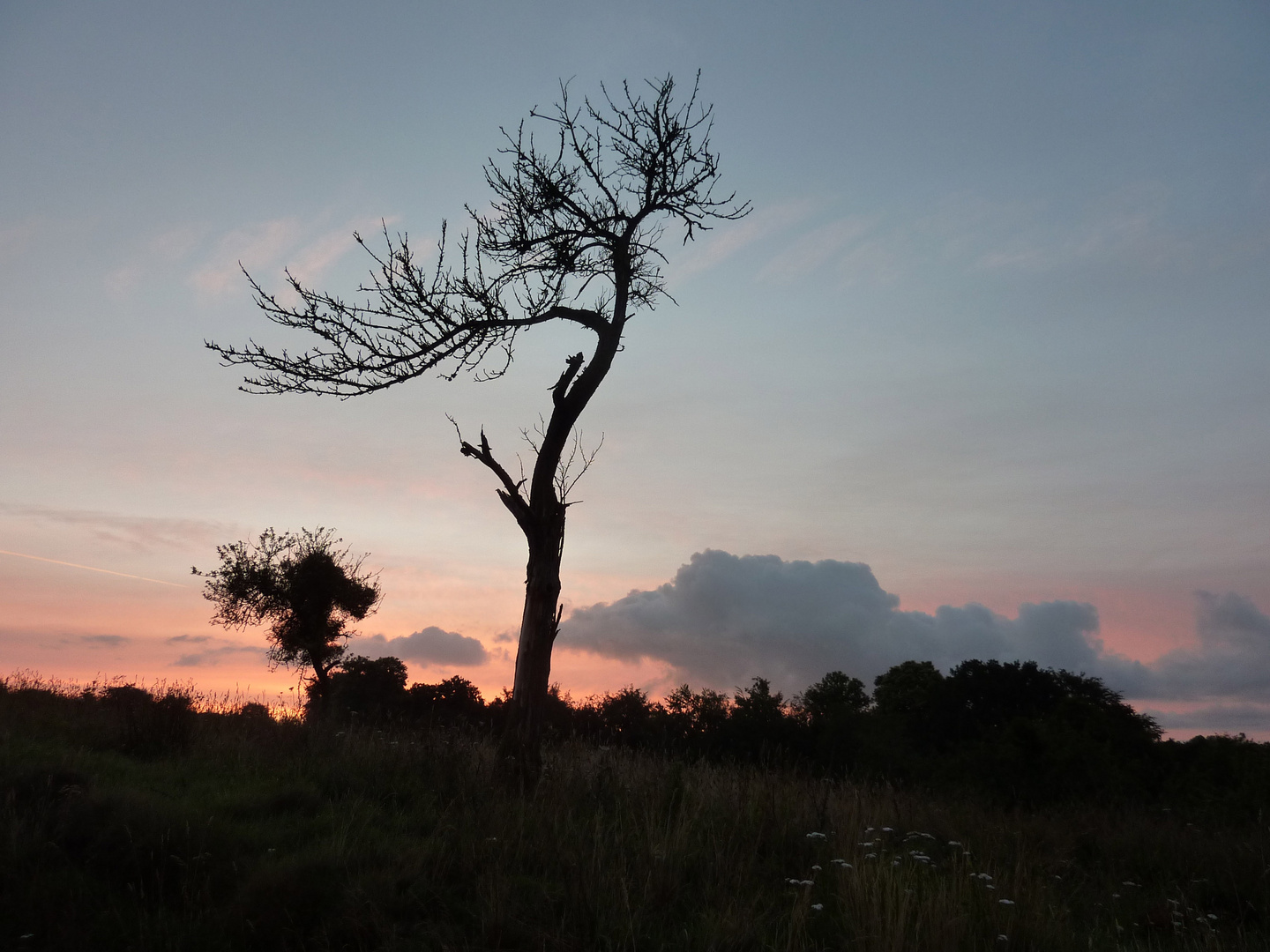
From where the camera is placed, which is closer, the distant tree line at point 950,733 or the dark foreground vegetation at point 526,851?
the dark foreground vegetation at point 526,851

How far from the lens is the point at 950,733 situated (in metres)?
21.3

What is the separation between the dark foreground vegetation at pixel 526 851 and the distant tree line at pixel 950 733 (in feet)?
2.14

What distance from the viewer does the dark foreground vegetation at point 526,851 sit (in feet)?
15.6

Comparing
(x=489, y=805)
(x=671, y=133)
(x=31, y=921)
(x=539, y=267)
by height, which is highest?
(x=671, y=133)

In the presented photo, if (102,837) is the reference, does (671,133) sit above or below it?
above

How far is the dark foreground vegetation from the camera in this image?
4766mm

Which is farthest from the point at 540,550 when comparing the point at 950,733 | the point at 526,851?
the point at 950,733

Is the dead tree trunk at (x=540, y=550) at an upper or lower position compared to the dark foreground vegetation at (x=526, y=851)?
upper

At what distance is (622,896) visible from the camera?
16.7 feet

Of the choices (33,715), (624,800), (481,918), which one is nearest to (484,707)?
(33,715)

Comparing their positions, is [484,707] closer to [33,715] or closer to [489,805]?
[33,715]

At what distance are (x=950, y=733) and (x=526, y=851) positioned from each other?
60.2 feet

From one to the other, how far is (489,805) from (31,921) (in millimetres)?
3511

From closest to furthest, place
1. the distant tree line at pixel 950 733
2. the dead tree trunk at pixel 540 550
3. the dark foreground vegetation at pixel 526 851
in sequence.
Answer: the dark foreground vegetation at pixel 526 851
the dead tree trunk at pixel 540 550
the distant tree line at pixel 950 733
